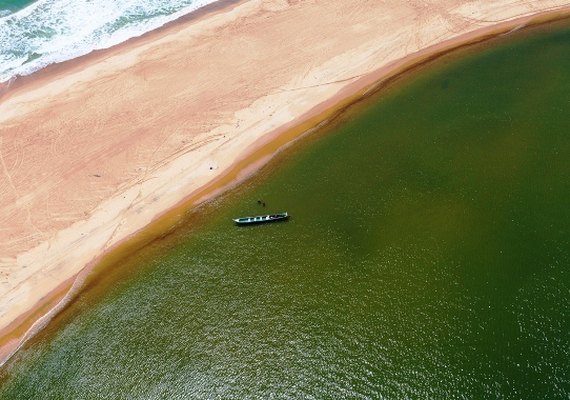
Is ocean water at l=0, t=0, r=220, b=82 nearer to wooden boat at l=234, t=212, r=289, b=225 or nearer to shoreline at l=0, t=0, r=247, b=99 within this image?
shoreline at l=0, t=0, r=247, b=99

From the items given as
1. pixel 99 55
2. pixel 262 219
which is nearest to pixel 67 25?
pixel 99 55

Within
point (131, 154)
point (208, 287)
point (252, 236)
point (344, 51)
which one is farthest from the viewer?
point (344, 51)

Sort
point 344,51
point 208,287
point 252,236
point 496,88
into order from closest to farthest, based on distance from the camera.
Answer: point 208,287 → point 252,236 → point 496,88 → point 344,51

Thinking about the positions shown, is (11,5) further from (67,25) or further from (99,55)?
(99,55)

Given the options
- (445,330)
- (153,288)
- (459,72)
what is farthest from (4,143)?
(459,72)

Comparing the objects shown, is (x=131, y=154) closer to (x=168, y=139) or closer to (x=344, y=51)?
(x=168, y=139)

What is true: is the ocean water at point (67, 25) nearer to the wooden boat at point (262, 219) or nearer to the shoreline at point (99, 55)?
the shoreline at point (99, 55)

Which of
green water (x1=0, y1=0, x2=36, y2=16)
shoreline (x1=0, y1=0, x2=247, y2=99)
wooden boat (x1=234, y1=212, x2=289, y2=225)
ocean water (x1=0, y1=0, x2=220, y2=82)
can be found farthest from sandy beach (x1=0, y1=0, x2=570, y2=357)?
green water (x1=0, y1=0, x2=36, y2=16)
